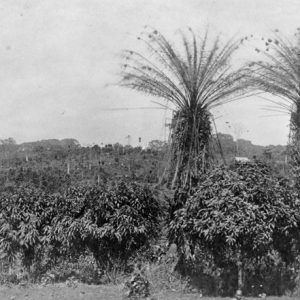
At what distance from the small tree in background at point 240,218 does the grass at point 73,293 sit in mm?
542

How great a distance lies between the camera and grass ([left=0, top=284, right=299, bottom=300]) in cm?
613

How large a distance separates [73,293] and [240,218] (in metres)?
2.35

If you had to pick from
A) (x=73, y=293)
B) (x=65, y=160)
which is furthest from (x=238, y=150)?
(x=65, y=160)

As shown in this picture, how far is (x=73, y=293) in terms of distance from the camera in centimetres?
634

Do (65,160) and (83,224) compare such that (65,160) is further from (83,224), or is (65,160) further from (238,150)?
(83,224)

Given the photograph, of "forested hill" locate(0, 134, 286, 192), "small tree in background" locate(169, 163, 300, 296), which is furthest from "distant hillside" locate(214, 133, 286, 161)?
"forested hill" locate(0, 134, 286, 192)

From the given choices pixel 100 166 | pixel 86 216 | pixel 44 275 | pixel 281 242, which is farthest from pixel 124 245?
pixel 100 166

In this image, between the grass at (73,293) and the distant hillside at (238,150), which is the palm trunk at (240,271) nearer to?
the grass at (73,293)

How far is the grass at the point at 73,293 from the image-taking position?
20.1 ft

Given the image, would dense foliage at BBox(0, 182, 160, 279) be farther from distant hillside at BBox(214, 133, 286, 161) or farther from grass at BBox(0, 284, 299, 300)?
distant hillside at BBox(214, 133, 286, 161)

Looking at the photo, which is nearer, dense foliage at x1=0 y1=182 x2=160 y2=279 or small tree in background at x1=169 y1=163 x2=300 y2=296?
small tree in background at x1=169 y1=163 x2=300 y2=296

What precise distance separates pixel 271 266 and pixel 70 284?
105 inches

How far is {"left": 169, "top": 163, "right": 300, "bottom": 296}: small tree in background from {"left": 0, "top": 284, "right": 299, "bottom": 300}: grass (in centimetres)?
54

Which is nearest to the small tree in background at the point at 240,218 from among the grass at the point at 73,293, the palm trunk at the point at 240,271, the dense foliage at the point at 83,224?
the palm trunk at the point at 240,271
